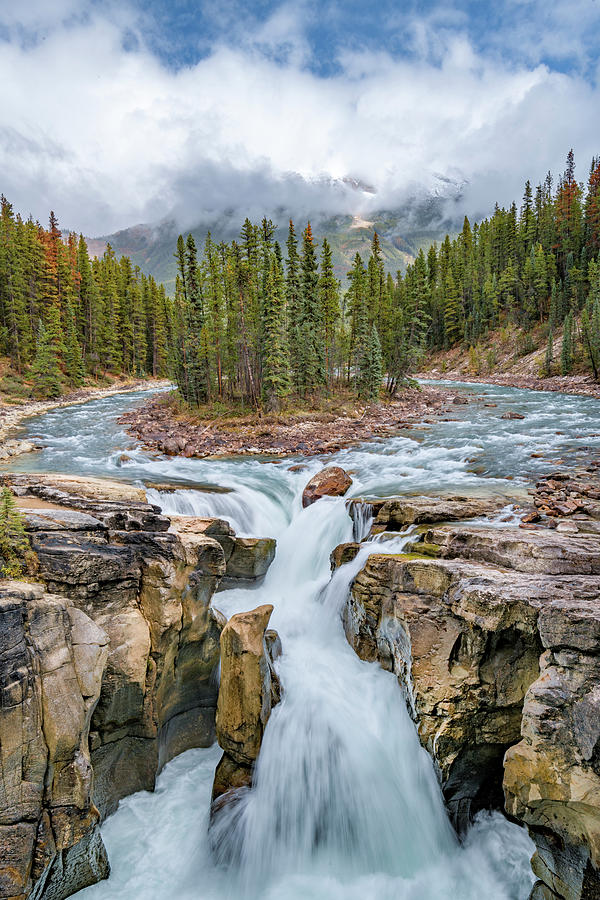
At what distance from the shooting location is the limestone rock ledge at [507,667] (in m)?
5.11

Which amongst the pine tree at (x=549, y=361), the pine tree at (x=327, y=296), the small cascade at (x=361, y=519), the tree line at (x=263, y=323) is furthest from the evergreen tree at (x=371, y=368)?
the small cascade at (x=361, y=519)

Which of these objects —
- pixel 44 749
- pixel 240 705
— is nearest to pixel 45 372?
pixel 240 705

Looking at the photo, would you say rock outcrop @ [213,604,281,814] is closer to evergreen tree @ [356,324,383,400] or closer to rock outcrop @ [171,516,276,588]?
rock outcrop @ [171,516,276,588]

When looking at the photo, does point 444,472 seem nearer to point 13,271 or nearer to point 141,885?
point 141,885

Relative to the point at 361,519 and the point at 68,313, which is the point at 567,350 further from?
the point at 68,313

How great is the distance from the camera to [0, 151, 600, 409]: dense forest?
116ft

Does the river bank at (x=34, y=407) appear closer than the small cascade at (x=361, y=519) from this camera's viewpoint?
No

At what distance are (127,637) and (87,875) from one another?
3.02m

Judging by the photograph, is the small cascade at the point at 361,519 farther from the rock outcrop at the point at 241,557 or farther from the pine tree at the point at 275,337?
the pine tree at the point at 275,337

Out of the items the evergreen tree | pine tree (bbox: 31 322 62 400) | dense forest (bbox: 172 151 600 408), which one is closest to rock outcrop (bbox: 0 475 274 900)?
dense forest (bbox: 172 151 600 408)

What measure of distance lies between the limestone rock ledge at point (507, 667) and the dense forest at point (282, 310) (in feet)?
83.8

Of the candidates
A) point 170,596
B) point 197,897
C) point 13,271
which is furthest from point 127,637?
point 13,271

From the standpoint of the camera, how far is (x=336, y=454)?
23625 millimetres

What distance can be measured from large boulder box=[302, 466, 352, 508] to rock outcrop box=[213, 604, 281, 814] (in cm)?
A: 849
